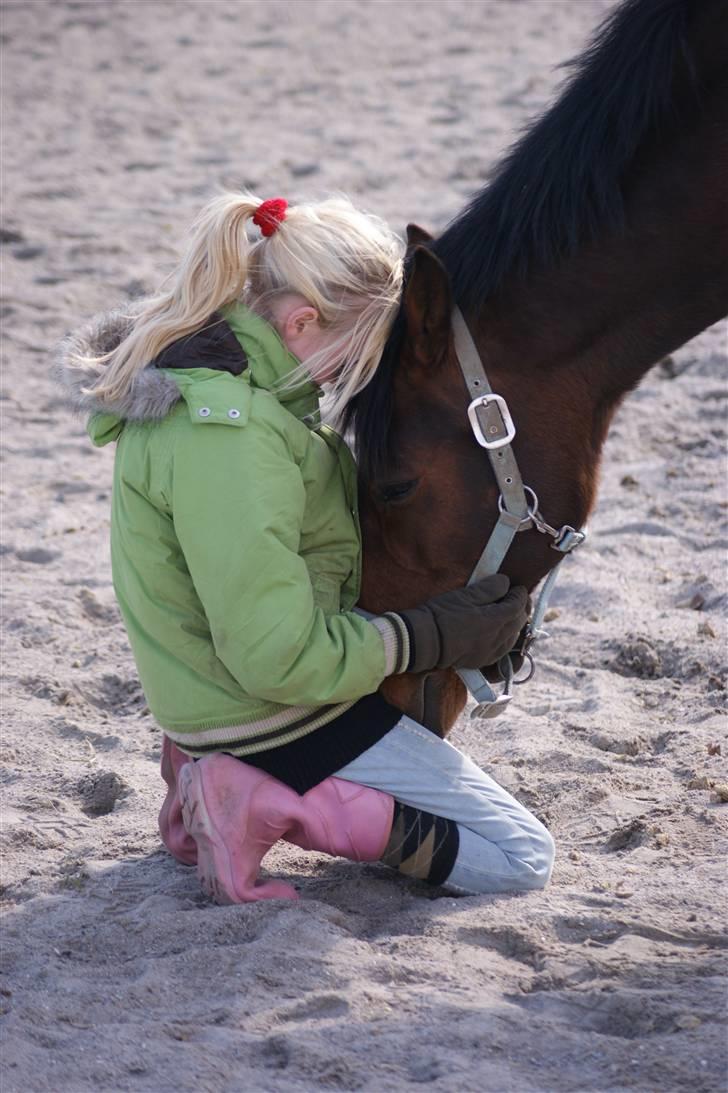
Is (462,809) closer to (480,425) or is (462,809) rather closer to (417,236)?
(480,425)

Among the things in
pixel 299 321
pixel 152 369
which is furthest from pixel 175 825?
pixel 299 321

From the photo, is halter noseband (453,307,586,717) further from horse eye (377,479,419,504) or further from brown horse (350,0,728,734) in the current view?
horse eye (377,479,419,504)

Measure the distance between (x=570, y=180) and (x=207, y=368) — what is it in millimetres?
746

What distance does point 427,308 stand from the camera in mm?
2584

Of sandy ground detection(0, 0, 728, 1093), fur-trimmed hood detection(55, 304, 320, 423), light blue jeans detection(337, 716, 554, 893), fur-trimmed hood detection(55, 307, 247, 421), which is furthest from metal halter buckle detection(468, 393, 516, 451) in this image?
sandy ground detection(0, 0, 728, 1093)

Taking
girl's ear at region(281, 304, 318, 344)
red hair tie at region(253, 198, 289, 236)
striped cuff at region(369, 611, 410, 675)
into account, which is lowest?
striped cuff at region(369, 611, 410, 675)

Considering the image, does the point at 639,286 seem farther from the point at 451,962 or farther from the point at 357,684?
the point at 451,962

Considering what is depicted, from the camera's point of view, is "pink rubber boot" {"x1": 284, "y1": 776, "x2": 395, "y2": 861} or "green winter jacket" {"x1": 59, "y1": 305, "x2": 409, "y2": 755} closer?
"green winter jacket" {"x1": 59, "y1": 305, "x2": 409, "y2": 755}

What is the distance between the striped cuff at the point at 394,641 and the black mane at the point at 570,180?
0.93 feet

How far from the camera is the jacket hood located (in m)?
2.61

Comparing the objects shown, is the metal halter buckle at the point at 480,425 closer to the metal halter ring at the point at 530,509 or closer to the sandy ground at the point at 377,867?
the metal halter ring at the point at 530,509

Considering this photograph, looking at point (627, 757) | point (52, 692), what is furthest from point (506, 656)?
point (52, 692)

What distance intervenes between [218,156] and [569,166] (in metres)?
6.36

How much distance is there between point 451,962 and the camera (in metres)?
2.44
